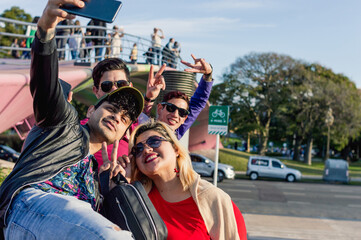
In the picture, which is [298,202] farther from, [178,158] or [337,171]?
[178,158]

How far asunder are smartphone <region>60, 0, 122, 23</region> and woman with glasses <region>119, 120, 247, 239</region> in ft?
2.84

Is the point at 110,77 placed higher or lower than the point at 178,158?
higher

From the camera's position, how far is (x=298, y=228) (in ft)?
31.2

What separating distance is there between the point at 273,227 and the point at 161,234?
316 inches

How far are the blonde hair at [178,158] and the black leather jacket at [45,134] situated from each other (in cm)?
58

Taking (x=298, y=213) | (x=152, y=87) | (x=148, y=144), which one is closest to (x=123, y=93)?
(x=148, y=144)

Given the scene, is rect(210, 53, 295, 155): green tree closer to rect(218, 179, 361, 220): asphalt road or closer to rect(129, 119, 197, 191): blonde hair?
rect(218, 179, 361, 220): asphalt road

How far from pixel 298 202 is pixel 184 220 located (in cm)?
1437

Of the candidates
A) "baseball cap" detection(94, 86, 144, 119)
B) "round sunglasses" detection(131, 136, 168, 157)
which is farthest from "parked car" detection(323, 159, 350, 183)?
"baseball cap" detection(94, 86, 144, 119)

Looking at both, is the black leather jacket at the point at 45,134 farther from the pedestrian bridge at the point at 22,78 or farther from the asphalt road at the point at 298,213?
the asphalt road at the point at 298,213

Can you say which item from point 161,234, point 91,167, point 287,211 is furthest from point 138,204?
point 287,211

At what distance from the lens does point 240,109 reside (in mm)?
42906

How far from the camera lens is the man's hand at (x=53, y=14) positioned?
1687mm

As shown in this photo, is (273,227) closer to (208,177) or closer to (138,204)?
(138,204)
